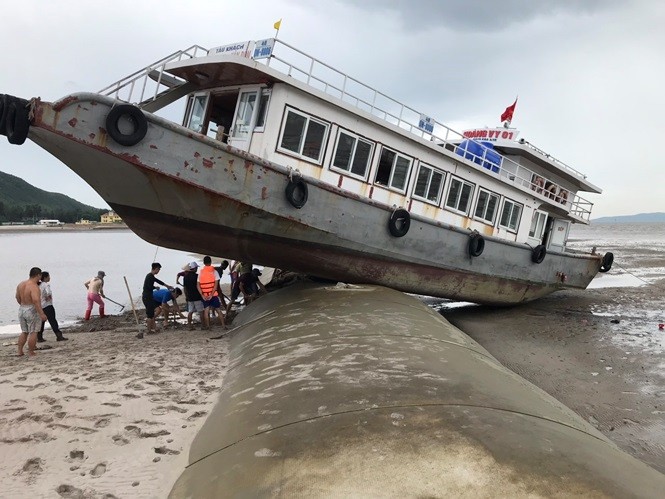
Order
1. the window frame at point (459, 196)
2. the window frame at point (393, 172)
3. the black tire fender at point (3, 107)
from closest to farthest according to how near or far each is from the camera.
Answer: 1. the black tire fender at point (3, 107)
2. the window frame at point (393, 172)
3. the window frame at point (459, 196)

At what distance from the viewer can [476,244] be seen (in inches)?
465

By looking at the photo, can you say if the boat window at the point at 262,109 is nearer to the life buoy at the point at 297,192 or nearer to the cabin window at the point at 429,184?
the life buoy at the point at 297,192

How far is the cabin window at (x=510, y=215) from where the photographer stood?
13172 mm

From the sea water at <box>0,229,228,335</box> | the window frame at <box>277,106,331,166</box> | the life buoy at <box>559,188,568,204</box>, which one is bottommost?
the sea water at <box>0,229,228,335</box>

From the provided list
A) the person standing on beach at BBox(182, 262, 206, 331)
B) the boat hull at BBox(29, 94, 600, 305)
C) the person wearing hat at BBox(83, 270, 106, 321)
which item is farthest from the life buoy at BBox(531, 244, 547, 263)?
the person wearing hat at BBox(83, 270, 106, 321)

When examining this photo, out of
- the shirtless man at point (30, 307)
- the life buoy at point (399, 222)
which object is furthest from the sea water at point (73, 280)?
the life buoy at point (399, 222)

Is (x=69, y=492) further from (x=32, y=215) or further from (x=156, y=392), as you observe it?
(x=32, y=215)

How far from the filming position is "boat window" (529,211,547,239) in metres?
14.3

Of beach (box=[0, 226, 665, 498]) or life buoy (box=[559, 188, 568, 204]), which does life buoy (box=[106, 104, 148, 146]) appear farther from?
life buoy (box=[559, 188, 568, 204])

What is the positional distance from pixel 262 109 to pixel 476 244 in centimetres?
618

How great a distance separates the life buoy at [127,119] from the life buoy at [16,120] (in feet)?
3.64

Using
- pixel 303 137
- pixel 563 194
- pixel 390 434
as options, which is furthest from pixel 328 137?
pixel 563 194

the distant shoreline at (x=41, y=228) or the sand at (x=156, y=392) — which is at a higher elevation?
the sand at (x=156, y=392)

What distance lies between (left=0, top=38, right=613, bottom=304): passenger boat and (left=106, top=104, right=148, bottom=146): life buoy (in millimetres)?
20
